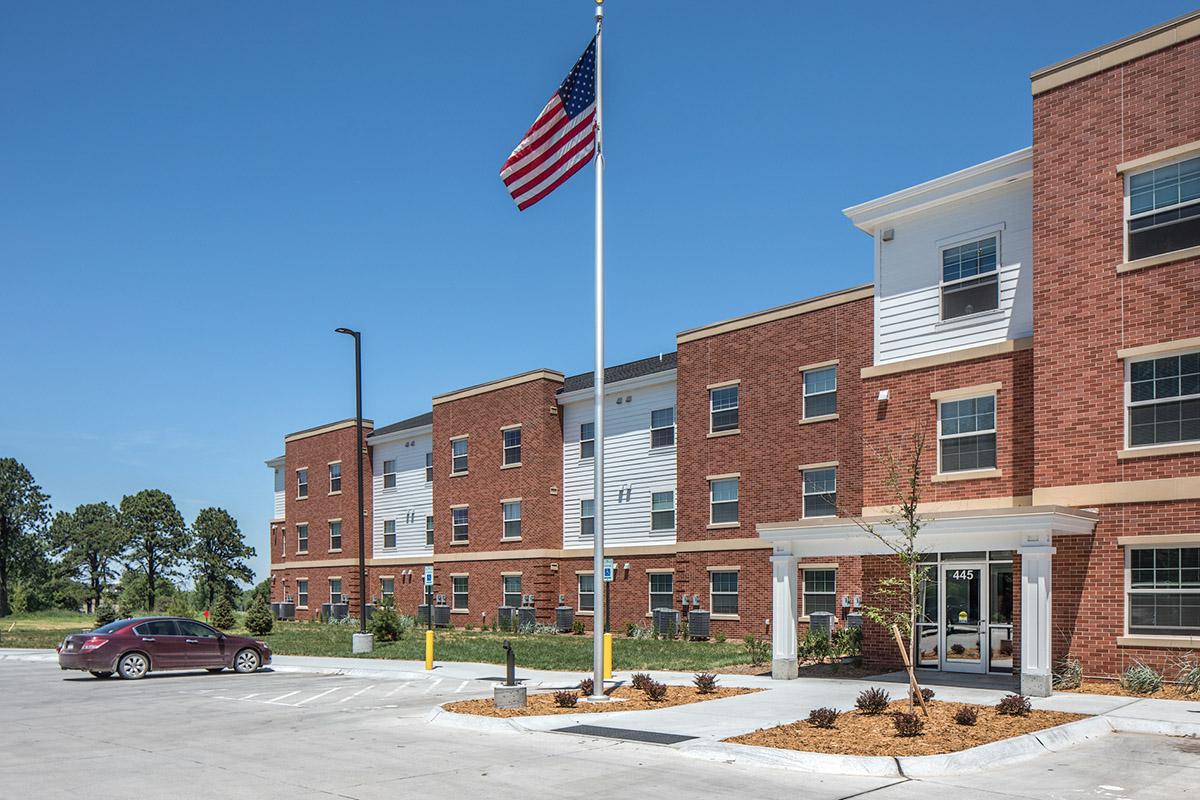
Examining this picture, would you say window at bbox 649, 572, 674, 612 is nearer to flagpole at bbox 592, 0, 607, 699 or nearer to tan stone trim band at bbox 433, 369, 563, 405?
tan stone trim band at bbox 433, 369, 563, 405

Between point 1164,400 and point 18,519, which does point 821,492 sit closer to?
point 1164,400

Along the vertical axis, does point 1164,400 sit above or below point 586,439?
above

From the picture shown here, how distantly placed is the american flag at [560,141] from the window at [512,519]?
25709mm

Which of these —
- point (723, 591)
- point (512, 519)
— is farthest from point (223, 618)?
A: point (723, 591)

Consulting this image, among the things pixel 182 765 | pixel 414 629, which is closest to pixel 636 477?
pixel 414 629

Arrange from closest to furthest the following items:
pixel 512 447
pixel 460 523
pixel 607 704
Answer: pixel 607 704 → pixel 512 447 → pixel 460 523

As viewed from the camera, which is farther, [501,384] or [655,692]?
[501,384]

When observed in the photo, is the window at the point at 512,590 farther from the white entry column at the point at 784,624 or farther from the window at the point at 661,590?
the white entry column at the point at 784,624

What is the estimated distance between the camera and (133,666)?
79.4 ft

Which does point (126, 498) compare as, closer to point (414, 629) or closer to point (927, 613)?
point (414, 629)

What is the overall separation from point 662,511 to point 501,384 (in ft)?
32.7

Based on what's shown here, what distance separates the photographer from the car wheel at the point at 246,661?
Answer: 83.9 ft

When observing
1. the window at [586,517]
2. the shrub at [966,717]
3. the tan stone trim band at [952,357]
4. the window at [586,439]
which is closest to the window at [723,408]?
the window at [586,439]

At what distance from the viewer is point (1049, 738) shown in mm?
12836
